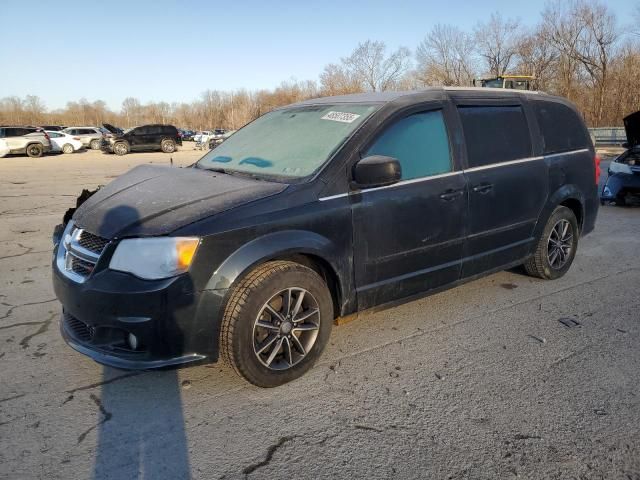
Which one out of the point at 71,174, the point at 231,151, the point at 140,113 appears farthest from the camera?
the point at 140,113

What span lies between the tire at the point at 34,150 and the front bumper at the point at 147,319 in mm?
28589

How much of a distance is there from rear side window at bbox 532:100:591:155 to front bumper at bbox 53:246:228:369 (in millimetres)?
3640

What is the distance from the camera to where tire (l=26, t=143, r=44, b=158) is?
27.0 metres

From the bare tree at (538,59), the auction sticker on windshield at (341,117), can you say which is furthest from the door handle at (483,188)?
the bare tree at (538,59)

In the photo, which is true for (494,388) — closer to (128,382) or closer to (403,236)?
(403,236)

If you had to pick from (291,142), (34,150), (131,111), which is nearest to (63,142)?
(34,150)

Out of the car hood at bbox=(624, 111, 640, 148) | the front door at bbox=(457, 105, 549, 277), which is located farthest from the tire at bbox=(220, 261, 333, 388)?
the car hood at bbox=(624, 111, 640, 148)

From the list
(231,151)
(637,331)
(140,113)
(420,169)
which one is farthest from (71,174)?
(140,113)

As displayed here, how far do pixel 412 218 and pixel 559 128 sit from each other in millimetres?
2412

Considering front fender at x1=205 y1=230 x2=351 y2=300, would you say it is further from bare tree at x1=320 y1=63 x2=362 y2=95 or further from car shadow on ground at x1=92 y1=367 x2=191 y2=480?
bare tree at x1=320 y1=63 x2=362 y2=95

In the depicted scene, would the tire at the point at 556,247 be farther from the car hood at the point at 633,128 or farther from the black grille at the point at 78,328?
the car hood at the point at 633,128

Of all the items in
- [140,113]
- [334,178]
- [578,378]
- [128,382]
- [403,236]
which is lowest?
[578,378]

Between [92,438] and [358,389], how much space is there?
1502 millimetres

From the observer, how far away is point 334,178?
3.25m
